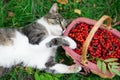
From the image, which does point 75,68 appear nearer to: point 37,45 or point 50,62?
point 50,62

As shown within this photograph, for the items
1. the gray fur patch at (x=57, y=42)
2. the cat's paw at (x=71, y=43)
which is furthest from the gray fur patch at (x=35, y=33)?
the cat's paw at (x=71, y=43)

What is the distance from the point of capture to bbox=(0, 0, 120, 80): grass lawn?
3.42 m

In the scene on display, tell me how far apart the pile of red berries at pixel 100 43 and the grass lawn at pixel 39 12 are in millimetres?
304

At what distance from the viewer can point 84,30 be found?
3322 mm

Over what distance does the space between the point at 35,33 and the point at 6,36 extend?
29 centimetres

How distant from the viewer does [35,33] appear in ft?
10.7

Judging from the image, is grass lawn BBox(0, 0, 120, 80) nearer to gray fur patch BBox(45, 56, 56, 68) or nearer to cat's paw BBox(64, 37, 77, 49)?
gray fur patch BBox(45, 56, 56, 68)

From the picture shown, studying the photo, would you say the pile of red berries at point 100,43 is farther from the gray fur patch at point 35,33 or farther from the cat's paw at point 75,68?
the gray fur patch at point 35,33

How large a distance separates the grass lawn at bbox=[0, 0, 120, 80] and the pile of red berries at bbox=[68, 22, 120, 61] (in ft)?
1.00

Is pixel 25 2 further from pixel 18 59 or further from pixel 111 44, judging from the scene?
pixel 111 44

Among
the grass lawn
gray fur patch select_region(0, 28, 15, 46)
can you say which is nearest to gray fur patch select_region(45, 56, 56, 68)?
the grass lawn

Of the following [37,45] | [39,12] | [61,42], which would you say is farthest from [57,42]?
[39,12]

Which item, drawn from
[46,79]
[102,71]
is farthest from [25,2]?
[102,71]

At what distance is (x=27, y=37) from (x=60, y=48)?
463 mm
